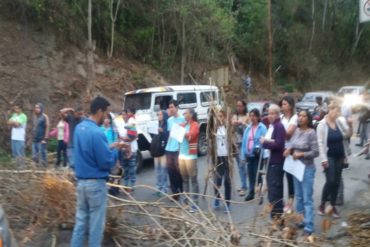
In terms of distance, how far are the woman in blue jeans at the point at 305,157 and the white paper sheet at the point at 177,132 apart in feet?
7.04

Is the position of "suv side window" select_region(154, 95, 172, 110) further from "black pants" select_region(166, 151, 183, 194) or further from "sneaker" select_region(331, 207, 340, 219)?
"sneaker" select_region(331, 207, 340, 219)

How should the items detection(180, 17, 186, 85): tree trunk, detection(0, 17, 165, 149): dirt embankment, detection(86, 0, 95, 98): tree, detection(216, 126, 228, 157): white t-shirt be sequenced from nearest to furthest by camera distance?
detection(216, 126, 228, 157): white t-shirt < detection(0, 17, 165, 149): dirt embankment < detection(86, 0, 95, 98): tree < detection(180, 17, 186, 85): tree trunk

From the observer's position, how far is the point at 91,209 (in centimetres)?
586

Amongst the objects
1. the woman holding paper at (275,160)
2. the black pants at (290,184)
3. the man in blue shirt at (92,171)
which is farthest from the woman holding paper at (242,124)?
the man in blue shirt at (92,171)

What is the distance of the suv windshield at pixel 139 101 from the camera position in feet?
48.1

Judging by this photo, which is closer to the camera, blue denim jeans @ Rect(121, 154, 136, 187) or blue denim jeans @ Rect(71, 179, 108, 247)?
blue denim jeans @ Rect(71, 179, 108, 247)

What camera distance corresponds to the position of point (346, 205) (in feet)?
29.0

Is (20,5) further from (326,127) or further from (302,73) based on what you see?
(302,73)

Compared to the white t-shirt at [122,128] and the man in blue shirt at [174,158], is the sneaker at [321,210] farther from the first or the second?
the white t-shirt at [122,128]

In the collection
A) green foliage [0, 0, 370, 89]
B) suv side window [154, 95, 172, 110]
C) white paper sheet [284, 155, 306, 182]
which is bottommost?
white paper sheet [284, 155, 306, 182]

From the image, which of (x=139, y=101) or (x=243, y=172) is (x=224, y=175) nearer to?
(x=243, y=172)

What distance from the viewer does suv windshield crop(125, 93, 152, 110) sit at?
14.7 m

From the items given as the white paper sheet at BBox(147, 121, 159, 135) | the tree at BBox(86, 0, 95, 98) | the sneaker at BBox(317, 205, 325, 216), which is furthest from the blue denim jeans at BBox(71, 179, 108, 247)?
the tree at BBox(86, 0, 95, 98)

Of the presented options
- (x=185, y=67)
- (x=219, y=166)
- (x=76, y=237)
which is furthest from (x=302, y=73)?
(x=76, y=237)
